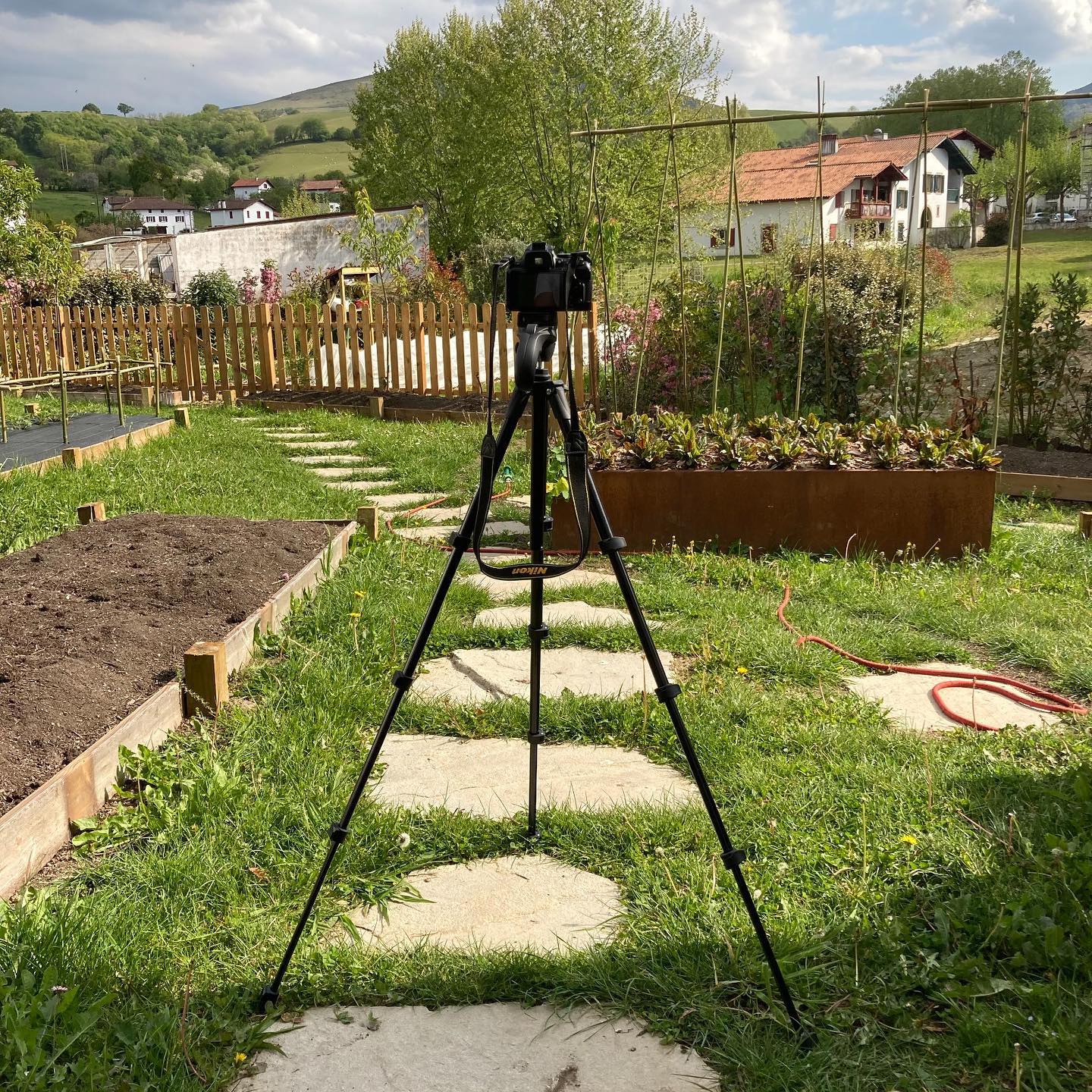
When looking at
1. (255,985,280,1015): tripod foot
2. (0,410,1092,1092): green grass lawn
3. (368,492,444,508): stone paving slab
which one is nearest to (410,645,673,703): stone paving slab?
(0,410,1092,1092): green grass lawn

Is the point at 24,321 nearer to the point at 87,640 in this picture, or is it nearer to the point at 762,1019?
the point at 87,640

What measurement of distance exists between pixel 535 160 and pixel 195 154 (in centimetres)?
11284

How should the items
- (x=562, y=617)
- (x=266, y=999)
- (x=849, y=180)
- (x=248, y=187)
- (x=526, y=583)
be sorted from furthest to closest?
1. (x=248, y=187)
2. (x=849, y=180)
3. (x=526, y=583)
4. (x=562, y=617)
5. (x=266, y=999)

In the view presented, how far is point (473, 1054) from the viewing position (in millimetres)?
1886

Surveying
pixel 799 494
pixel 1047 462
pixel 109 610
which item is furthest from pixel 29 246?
pixel 1047 462

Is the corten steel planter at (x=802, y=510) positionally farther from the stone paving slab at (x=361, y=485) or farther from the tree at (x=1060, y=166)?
the tree at (x=1060, y=166)

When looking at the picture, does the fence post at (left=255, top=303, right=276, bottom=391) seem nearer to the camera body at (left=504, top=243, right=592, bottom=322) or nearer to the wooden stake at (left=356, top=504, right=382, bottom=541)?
the wooden stake at (left=356, top=504, right=382, bottom=541)

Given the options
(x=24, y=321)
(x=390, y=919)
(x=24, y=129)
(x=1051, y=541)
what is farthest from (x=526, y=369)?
(x=24, y=129)

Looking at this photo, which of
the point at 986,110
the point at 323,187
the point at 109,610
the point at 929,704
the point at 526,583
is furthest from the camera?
the point at 323,187

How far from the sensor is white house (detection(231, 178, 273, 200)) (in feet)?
359

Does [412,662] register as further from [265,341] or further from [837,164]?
[837,164]

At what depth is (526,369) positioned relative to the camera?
6.62 feet

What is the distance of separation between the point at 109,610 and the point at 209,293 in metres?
24.3

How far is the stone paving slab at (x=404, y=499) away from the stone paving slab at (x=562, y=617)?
2.09 metres
